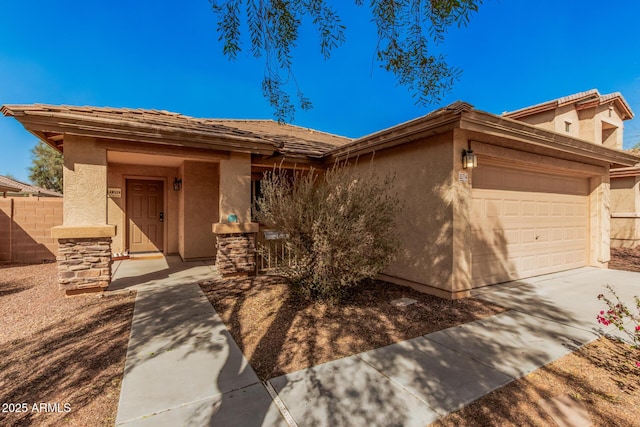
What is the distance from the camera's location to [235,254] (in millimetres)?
6449

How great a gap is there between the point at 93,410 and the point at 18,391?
0.90 m

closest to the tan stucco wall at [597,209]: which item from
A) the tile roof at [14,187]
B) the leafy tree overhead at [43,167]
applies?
the tile roof at [14,187]

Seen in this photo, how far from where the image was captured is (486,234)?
579cm

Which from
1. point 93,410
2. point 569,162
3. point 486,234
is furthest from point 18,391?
point 569,162

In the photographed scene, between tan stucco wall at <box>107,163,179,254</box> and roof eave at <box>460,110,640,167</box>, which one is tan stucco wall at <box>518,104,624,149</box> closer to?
roof eave at <box>460,110,640,167</box>

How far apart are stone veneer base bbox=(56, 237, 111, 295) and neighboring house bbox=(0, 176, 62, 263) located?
5050 mm

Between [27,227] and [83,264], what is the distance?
5518 millimetres

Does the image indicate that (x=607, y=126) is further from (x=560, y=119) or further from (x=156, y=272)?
(x=156, y=272)

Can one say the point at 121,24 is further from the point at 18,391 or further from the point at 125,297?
the point at 18,391

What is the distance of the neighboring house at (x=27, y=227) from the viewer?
8.23 m

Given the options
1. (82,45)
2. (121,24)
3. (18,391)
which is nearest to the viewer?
(18,391)

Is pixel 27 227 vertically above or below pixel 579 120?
below

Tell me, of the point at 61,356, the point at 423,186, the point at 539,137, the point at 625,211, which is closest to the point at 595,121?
the point at 625,211

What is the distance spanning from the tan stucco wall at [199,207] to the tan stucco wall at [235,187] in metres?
2.61
